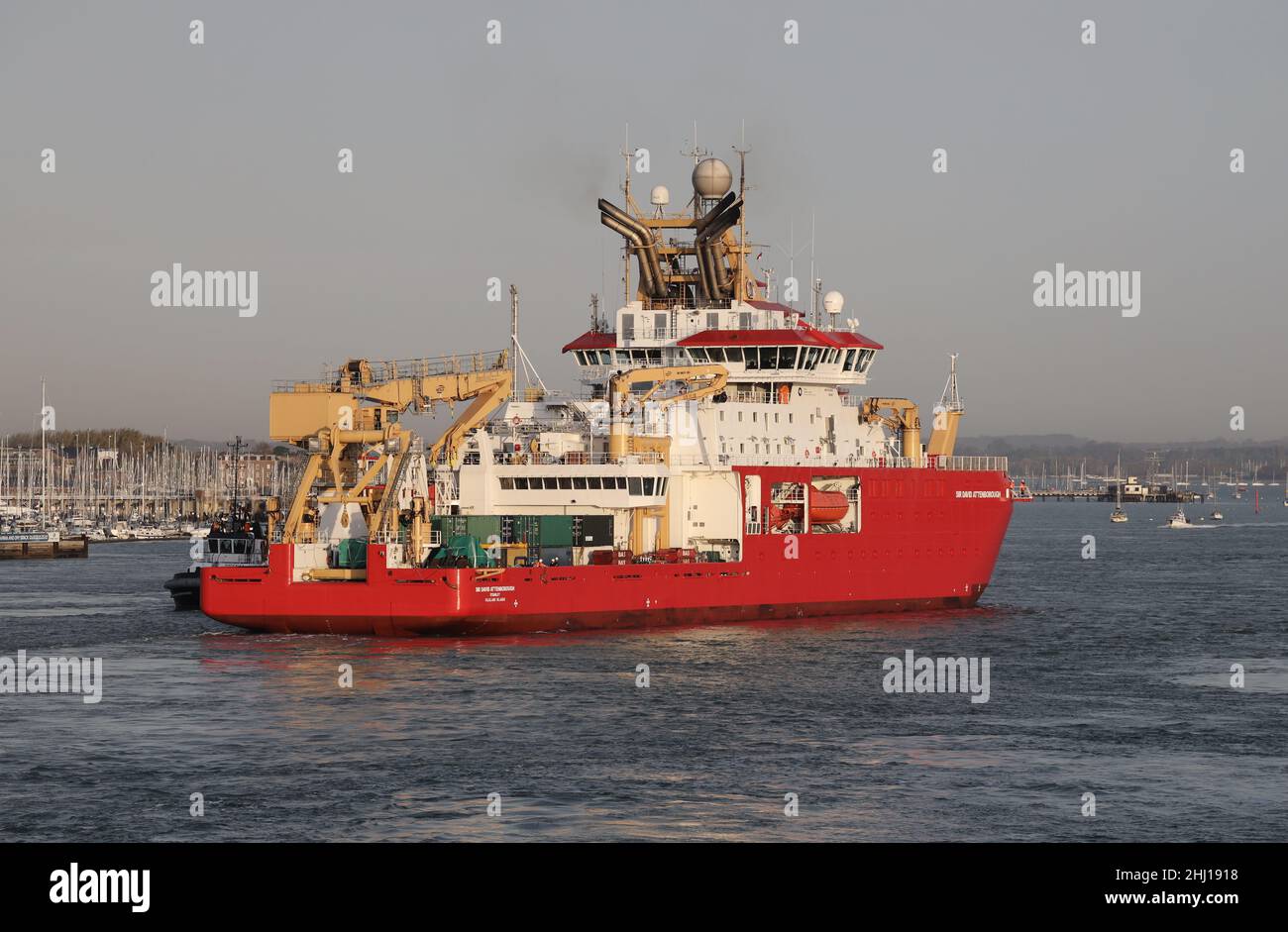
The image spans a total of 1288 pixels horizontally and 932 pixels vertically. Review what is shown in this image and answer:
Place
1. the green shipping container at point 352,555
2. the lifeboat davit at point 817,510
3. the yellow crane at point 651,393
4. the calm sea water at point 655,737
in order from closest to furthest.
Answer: the calm sea water at point 655,737 → the green shipping container at point 352,555 → the yellow crane at point 651,393 → the lifeboat davit at point 817,510

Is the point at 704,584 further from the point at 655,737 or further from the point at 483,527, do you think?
the point at 655,737

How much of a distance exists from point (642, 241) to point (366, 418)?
1591cm

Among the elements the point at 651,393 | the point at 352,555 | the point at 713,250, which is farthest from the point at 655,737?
the point at 713,250

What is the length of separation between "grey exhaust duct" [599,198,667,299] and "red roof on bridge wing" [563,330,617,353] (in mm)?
2720

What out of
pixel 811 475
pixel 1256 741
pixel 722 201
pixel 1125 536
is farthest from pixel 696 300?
pixel 1125 536

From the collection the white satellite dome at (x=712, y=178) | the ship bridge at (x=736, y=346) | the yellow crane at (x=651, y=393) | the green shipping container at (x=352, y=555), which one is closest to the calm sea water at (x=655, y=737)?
the green shipping container at (x=352, y=555)

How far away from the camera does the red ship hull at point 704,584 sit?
43.7m

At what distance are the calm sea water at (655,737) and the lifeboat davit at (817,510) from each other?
156 inches

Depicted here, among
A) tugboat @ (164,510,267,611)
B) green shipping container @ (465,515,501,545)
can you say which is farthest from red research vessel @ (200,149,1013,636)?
tugboat @ (164,510,267,611)

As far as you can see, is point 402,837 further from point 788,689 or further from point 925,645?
point 925,645

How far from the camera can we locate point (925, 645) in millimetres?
45781

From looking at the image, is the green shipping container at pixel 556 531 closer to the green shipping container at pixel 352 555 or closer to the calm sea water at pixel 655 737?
the calm sea water at pixel 655 737

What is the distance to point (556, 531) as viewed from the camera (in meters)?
47.9

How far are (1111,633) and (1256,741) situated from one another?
2131 centimetres
